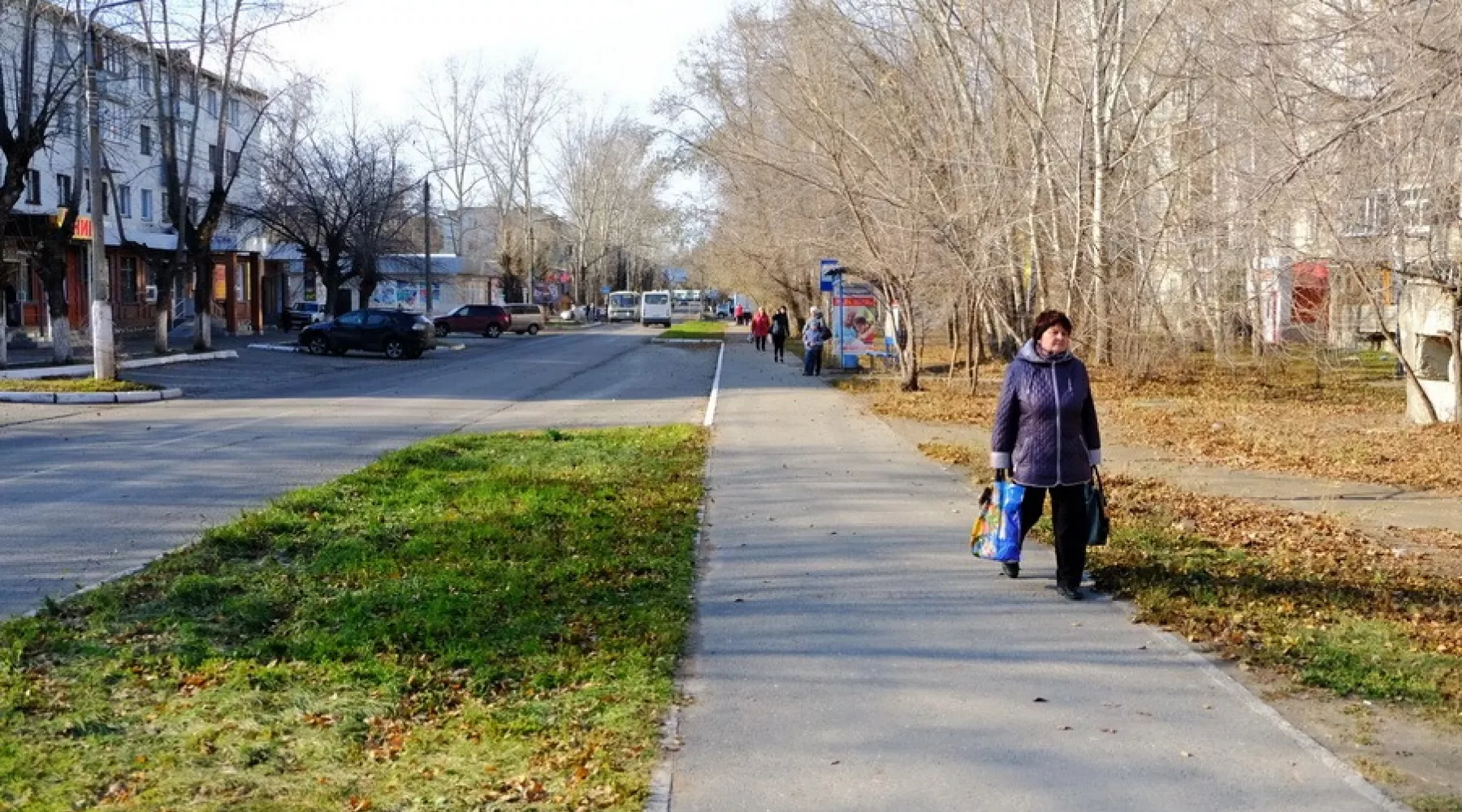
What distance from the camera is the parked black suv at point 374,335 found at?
4272 cm

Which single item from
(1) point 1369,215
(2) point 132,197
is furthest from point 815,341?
(2) point 132,197

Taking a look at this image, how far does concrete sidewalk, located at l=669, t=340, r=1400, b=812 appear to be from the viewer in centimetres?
488

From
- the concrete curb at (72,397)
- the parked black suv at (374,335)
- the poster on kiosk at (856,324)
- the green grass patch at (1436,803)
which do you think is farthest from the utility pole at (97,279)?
the green grass patch at (1436,803)

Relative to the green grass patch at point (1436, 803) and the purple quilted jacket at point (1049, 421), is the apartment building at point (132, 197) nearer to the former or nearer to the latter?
the purple quilted jacket at point (1049, 421)

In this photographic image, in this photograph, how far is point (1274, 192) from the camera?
45.1 feet

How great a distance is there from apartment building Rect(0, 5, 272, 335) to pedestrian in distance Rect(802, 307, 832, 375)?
15.3 m

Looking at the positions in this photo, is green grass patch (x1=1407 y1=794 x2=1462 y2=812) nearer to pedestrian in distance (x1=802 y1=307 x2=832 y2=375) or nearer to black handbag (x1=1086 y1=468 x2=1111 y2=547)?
black handbag (x1=1086 y1=468 x2=1111 y2=547)

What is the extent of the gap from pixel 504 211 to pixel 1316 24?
77.9 metres

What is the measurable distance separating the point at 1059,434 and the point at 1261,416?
14383 mm

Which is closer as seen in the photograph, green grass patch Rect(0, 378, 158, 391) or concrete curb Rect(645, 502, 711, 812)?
concrete curb Rect(645, 502, 711, 812)

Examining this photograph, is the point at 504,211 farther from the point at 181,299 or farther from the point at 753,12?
the point at 753,12

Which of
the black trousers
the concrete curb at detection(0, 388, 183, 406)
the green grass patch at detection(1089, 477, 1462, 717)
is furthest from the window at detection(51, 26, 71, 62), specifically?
the black trousers

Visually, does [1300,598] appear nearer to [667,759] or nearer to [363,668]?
[667,759]

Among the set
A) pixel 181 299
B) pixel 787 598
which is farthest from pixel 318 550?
pixel 181 299
